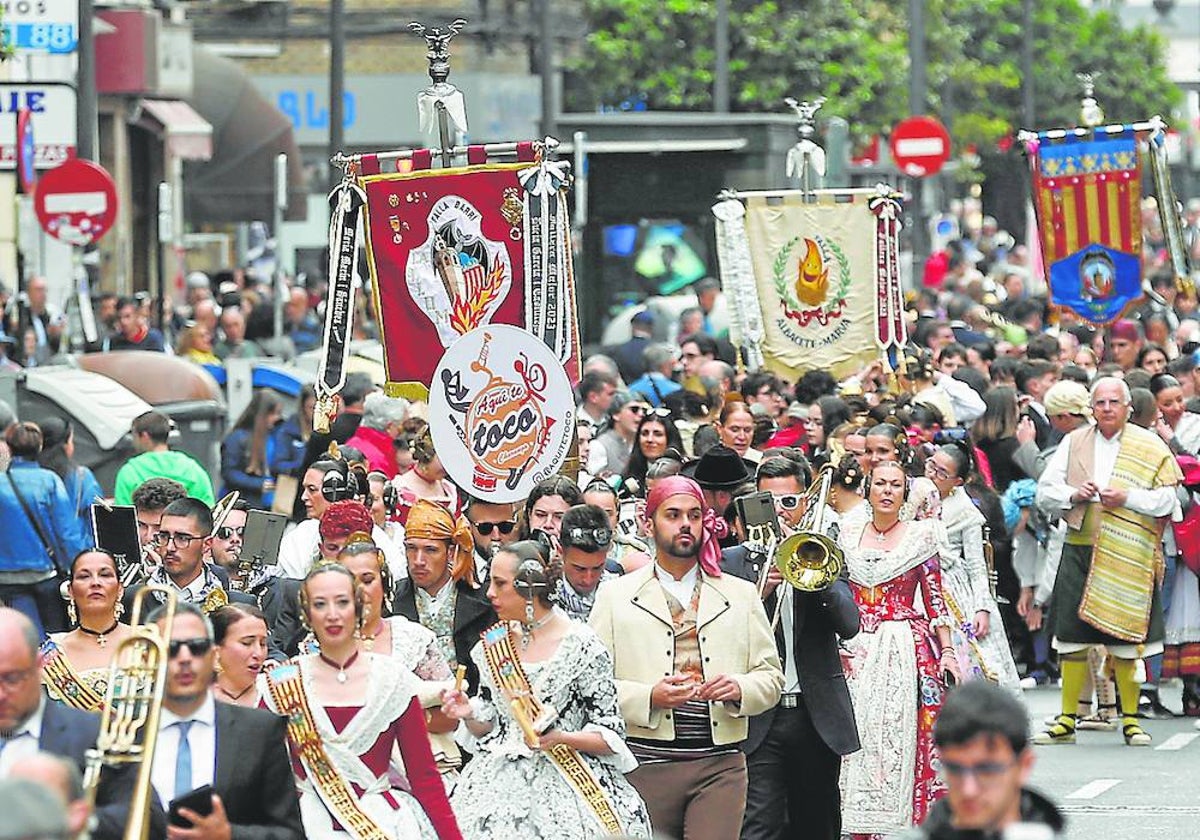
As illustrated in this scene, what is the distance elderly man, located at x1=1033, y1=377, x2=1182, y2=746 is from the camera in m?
15.1

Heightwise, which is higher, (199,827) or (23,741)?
(23,741)

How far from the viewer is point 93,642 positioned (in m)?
9.27

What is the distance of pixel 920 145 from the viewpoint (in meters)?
35.0

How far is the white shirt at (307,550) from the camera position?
436 inches

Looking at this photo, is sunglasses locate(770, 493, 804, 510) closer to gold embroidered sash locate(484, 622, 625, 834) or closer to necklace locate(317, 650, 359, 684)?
gold embroidered sash locate(484, 622, 625, 834)

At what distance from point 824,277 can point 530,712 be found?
10897mm

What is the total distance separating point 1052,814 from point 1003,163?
74.7m

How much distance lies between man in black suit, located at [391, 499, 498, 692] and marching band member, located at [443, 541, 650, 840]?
1125 millimetres

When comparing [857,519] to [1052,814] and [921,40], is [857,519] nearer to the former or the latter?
[1052,814]

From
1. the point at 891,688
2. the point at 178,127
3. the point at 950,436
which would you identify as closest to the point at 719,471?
the point at 891,688

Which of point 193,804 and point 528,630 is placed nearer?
point 193,804

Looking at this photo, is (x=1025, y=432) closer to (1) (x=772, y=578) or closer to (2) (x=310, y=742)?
(1) (x=772, y=578)

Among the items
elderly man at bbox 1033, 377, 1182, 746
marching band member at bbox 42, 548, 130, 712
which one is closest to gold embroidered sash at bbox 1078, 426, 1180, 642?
elderly man at bbox 1033, 377, 1182, 746

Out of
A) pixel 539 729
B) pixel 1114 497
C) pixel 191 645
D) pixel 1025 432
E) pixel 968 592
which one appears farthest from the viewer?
pixel 1025 432
